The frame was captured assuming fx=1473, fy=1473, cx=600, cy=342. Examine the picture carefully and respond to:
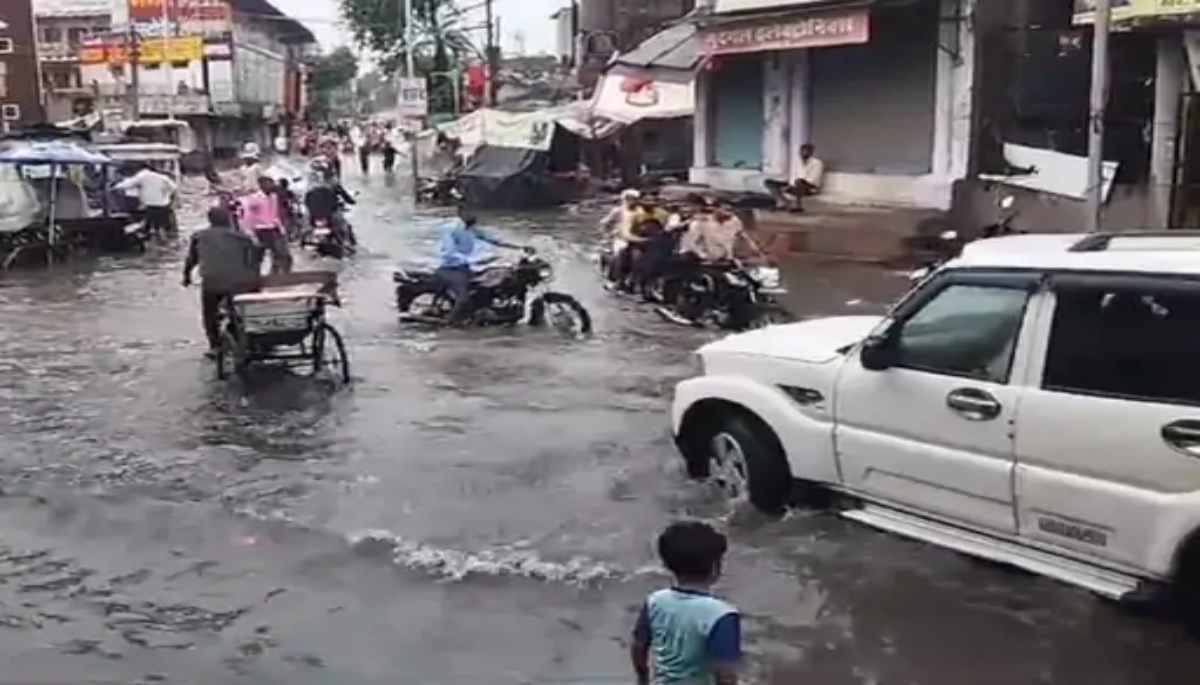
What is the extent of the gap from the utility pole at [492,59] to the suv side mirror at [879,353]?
52.5 metres

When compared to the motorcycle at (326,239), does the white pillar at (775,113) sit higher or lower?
higher

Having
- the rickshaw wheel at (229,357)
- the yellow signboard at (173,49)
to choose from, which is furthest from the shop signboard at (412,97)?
the rickshaw wheel at (229,357)

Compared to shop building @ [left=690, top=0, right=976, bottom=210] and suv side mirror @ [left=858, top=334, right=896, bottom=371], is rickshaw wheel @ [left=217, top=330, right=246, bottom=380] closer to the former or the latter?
suv side mirror @ [left=858, top=334, right=896, bottom=371]

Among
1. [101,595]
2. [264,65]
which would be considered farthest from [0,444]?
[264,65]

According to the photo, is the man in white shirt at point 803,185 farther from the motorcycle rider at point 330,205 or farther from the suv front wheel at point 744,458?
the suv front wheel at point 744,458

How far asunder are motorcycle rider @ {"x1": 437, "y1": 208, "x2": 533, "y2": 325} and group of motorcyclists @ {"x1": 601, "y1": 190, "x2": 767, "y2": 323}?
5.96 ft

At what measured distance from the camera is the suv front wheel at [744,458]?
26.3ft

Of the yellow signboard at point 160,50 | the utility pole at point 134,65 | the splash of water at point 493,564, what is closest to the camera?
the splash of water at point 493,564

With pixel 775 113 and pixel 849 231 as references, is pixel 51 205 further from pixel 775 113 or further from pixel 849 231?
pixel 849 231

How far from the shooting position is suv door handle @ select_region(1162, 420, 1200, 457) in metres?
5.91

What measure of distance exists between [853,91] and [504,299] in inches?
387

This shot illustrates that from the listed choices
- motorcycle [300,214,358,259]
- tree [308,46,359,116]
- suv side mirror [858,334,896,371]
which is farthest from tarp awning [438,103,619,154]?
tree [308,46,359,116]

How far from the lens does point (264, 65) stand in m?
104

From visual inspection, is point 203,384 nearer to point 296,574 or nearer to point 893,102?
point 296,574
